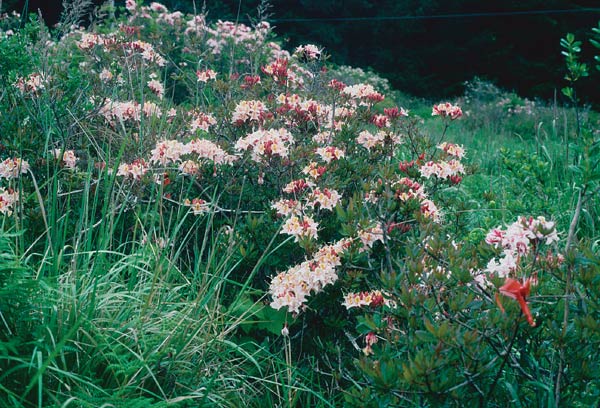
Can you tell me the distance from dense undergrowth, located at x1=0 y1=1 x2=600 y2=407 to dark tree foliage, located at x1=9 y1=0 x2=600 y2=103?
531 inches

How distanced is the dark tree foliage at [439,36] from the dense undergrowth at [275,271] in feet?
44.3

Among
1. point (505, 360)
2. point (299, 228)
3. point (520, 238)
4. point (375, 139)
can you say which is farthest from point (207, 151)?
point (505, 360)

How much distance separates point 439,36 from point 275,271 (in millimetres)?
16228

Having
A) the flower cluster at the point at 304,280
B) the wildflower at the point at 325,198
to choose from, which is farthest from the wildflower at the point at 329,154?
the flower cluster at the point at 304,280

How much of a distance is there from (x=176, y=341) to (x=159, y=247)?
467 millimetres

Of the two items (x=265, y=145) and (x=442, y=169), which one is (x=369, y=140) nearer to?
(x=442, y=169)

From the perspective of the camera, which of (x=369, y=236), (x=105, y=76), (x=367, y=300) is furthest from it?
(x=105, y=76)

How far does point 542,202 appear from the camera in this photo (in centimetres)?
327

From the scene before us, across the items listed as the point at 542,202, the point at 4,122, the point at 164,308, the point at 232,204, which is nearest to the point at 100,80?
the point at 4,122

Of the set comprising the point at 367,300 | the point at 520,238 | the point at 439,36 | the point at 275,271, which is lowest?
the point at 439,36

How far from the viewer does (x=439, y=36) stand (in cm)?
1788

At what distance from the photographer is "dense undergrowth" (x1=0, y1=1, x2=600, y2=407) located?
1.73 metres

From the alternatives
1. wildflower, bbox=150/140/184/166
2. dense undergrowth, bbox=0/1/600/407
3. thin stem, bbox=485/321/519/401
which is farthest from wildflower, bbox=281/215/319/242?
thin stem, bbox=485/321/519/401

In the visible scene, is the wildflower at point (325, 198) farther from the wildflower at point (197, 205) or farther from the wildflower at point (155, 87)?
the wildflower at point (155, 87)
